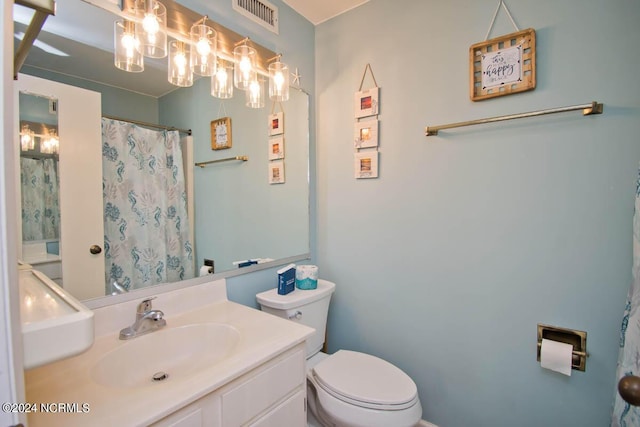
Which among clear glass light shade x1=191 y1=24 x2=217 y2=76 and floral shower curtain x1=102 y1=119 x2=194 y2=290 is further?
clear glass light shade x1=191 y1=24 x2=217 y2=76

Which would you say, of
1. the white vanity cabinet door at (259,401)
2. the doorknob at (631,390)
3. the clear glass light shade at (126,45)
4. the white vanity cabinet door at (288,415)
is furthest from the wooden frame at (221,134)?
the doorknob at (631,390)

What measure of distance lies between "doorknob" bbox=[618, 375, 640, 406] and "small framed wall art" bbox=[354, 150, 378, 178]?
1.27 meters

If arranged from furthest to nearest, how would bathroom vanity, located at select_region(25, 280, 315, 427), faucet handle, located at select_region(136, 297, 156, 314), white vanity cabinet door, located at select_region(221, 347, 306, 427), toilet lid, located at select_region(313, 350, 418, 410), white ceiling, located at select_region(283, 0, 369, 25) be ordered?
white ceiling, located at select_region(283, 0, 369, 25)
toilet lid, located at select_region(313, 350, 418, 410)
faucet handle, located at select_region(136, 297, 156, 314)
white vanity cabinet door, located at select_region(221, 347, 306, 427)
bathroom vanity, located at select_region(25, 280, 315, 427)

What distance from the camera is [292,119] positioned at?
6.01ft

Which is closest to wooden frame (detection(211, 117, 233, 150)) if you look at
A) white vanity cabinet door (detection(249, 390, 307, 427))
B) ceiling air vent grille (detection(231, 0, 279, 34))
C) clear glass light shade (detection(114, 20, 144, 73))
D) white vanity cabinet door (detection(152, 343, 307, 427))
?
clear glass light shade (detection(114, 20, 144, 73))

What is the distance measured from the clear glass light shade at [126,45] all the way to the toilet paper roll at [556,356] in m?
1.97

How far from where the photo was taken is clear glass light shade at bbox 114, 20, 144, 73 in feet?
3.58

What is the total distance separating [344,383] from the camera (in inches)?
51.3

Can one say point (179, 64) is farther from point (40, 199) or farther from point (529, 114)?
point (529, 114)

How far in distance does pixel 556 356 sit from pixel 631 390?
2.42 ft

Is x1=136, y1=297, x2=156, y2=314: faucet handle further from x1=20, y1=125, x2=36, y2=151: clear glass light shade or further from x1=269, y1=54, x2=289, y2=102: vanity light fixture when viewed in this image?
x1=269, y1=54, x2=289, y2=102: vanity light fixture

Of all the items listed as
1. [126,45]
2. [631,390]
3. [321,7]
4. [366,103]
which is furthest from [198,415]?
[321,7]

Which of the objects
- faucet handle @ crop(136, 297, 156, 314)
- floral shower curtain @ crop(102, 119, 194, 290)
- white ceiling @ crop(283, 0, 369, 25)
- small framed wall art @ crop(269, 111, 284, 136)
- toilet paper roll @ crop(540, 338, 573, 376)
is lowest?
toilet paper roll @ crop(540, 338, 573, 376)

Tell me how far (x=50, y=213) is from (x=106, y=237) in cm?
18
